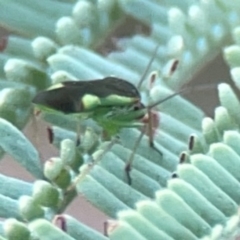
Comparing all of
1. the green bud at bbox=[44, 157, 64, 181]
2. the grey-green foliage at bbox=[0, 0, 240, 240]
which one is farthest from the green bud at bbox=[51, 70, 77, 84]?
the green bud at bbox=[44, 157, 64, 181]

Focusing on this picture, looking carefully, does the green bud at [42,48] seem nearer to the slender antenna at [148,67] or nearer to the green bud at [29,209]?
the slender antenna at [148,67]

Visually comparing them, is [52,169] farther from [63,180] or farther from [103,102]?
[103,102]

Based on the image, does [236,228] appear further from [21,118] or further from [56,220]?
[21,118]

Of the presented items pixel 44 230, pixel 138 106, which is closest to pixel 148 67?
pixel 138 106

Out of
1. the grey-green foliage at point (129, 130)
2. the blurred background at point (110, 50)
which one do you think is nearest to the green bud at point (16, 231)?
the grey-green foliage at point (129, 130)

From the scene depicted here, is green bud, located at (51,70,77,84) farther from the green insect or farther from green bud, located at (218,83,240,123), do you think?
green bud, located at (218,83,240,123)

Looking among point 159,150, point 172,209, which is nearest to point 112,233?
point 172,209

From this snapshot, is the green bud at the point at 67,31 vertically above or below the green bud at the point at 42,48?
A: above

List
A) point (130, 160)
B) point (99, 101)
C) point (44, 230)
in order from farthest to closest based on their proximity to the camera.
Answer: point (99, 101), point (130, 160), point (44, 230)
